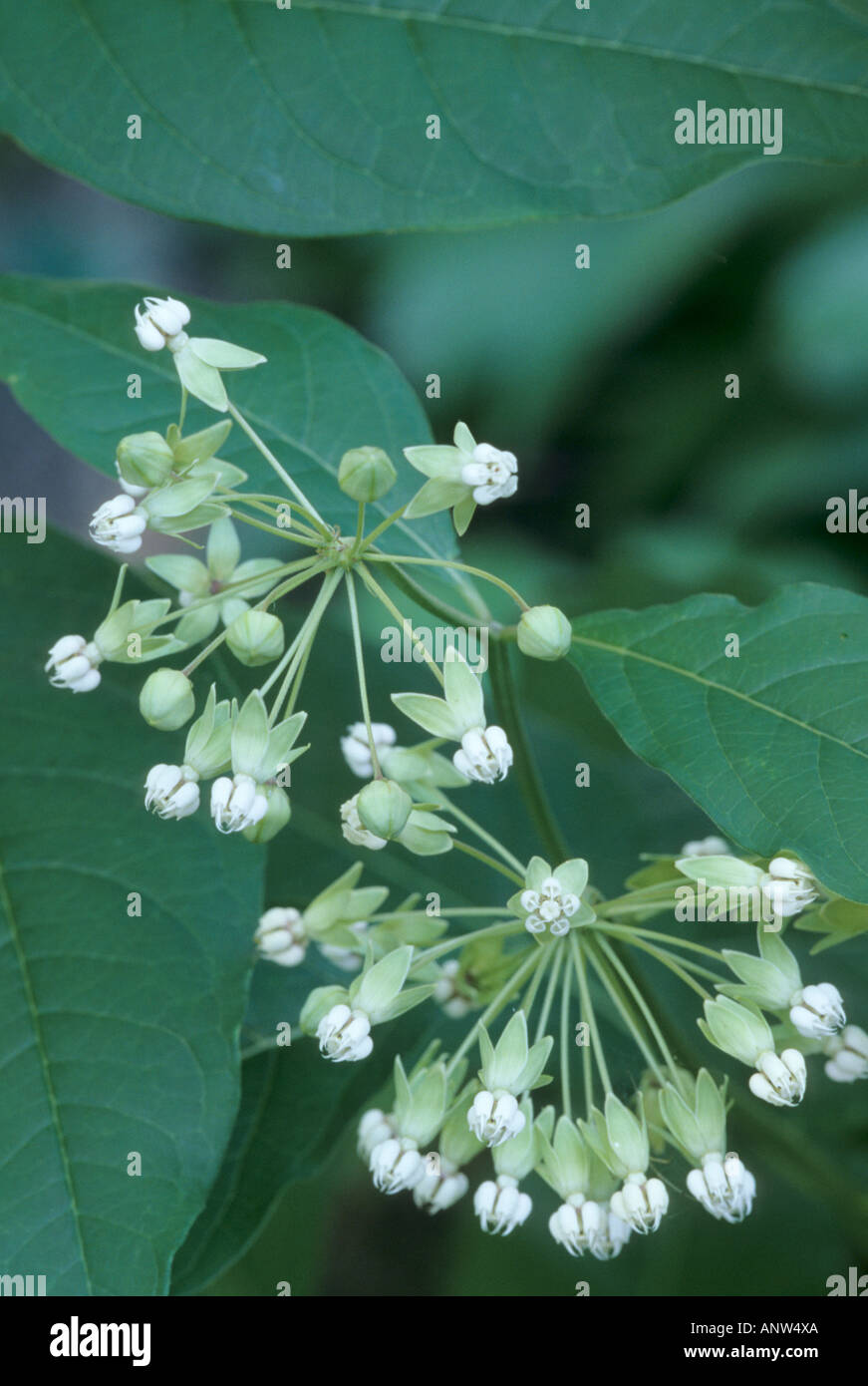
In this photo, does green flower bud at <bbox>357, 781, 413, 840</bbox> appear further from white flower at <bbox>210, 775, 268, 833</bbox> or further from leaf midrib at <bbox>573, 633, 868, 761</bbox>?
leaf midrib at <bbox>573, 633, 868, 761</bbox>

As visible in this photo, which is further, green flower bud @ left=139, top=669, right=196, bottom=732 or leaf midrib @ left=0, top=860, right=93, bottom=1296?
leaf midrib @ left=0, top=860, right=93, bottom=1296

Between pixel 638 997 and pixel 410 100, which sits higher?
pixel 410 100

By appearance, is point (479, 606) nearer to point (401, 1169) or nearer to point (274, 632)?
point (274, 632)

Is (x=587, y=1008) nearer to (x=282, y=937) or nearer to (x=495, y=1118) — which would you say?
(x=495, y=1118)

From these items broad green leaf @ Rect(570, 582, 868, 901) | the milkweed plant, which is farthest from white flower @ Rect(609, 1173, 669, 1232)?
broad green leaf @ Rect(570, 582, 868, 901)

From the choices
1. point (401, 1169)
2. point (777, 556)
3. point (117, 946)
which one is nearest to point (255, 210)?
point (117, 946)

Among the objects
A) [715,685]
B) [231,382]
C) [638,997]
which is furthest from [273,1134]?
[231,382]

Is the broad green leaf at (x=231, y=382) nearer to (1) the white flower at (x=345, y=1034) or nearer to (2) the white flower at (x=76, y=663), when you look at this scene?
(2) the white flower at (x=76, y=663)
